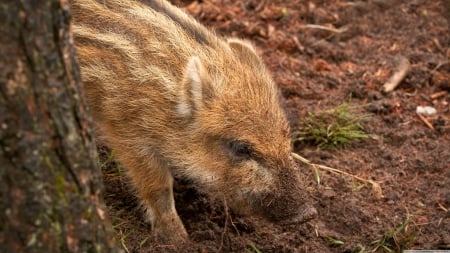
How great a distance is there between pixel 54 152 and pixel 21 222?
266 mm

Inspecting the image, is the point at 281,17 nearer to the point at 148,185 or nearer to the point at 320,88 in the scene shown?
the point at 320,88

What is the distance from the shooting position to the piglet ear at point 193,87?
3793mm

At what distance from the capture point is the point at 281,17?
20.8 ft

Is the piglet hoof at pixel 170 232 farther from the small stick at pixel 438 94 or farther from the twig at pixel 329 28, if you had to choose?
the twig at pixel 329 28

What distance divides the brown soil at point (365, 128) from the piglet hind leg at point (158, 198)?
9 cm

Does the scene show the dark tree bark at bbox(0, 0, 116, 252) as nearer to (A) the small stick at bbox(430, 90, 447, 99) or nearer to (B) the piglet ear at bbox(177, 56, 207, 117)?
(B) the piglet ear at bbox(177, 56, 207, 117)

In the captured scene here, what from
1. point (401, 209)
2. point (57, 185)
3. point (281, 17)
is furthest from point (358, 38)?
point (57, 185)

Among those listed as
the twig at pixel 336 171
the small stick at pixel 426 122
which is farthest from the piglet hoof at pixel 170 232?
the small stick at pixel 426 122

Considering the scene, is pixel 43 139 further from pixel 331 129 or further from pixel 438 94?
pixel 438 94

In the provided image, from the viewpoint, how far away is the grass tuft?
16.0ft

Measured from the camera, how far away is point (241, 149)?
3.82m

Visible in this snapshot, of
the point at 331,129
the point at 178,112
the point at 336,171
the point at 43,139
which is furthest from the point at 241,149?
the point at 43,139

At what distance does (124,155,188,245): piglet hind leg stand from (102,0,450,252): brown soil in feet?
0.30

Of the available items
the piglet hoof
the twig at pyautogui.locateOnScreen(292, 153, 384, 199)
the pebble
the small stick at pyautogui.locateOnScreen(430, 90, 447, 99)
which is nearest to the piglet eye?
the piglet hoof
